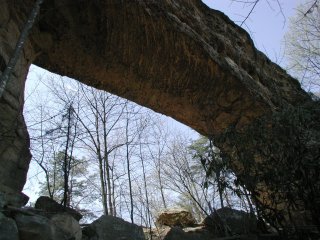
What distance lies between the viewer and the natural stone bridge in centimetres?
368

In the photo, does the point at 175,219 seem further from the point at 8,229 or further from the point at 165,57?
the point at 8,229

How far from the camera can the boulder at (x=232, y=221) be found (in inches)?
181

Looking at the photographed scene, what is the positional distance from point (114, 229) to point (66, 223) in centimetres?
139

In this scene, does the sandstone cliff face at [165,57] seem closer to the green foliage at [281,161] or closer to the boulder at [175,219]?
the green foliage at [281,161]

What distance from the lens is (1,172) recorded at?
10.3 ft

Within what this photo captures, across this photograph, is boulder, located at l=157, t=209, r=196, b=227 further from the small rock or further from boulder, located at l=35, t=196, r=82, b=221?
the small rock

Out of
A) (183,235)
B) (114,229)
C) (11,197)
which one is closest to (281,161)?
(183,235)

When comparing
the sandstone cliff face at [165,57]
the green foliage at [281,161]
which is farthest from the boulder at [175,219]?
the green foliage at [281,161]

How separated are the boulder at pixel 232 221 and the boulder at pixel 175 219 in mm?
2495

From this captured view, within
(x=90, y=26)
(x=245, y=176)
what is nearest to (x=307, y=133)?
(x=245, y=176)

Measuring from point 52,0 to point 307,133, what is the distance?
157 inches

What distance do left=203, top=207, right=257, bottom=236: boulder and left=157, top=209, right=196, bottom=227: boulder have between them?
8.19 ft

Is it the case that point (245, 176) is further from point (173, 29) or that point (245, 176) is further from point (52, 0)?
point (52, 0)

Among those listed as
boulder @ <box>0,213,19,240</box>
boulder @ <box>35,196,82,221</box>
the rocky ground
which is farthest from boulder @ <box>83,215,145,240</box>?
boulder @ <box>0,213,19,240</box>
